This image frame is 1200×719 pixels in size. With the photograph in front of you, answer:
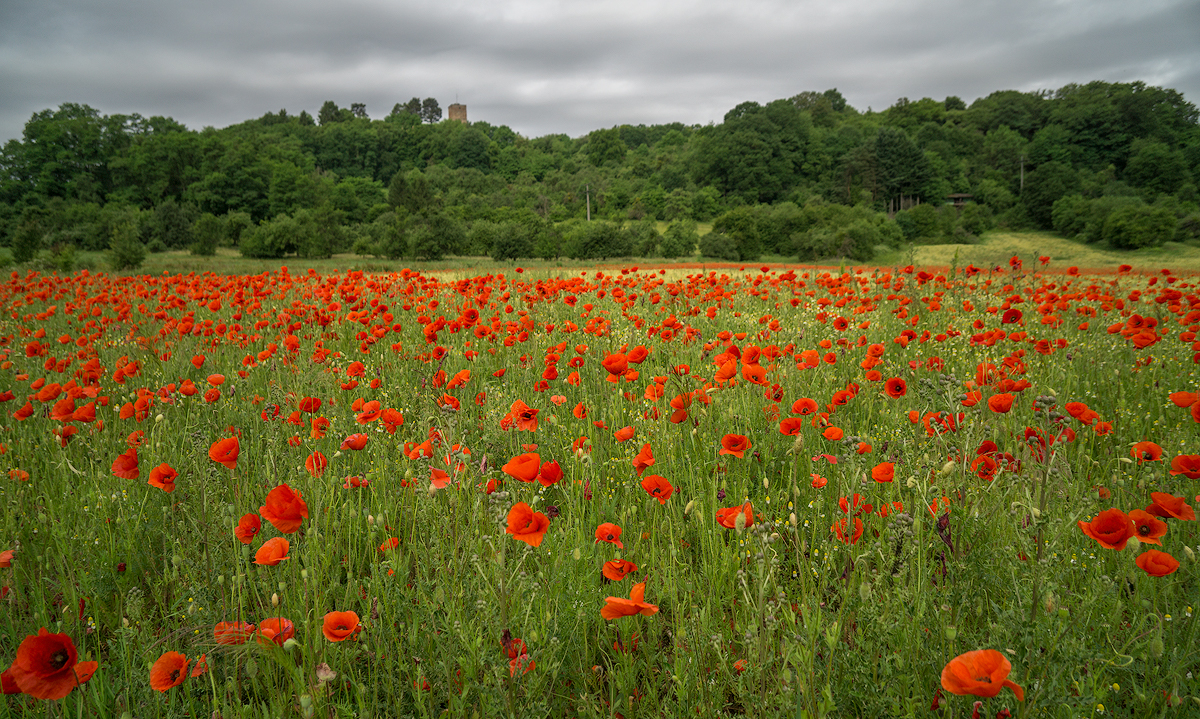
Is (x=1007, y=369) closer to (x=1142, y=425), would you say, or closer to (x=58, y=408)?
(x=1142, y=425)

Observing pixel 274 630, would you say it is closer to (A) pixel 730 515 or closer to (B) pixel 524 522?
(B) pixel 524 522

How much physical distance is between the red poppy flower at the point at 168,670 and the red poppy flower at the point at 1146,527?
2.34 metres

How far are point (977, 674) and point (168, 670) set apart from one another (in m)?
1.78

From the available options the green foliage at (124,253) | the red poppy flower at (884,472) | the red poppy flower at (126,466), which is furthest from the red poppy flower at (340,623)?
the green foliage at (124,253)

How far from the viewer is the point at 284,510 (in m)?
1.48

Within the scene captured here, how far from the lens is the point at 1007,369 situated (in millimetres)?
3514

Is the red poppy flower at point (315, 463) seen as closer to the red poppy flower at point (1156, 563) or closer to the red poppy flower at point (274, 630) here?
the red poppy flower at point (274, 630)

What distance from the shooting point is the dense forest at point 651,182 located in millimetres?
43688

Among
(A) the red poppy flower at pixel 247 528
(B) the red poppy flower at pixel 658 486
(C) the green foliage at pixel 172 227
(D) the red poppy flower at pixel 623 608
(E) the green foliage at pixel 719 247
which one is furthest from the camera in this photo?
(E) the green foliage at pixel 719 247

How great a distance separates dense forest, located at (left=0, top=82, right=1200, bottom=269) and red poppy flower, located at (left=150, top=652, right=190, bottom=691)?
1410 inches

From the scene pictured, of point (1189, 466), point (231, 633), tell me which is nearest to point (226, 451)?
point (231, 633)

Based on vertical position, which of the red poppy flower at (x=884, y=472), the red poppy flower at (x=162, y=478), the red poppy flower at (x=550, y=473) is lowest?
the red poppy flower at (x=884, y=472)

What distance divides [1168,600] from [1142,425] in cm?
191

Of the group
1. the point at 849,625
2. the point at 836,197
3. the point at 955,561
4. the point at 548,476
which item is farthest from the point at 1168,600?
the point at 836,197
